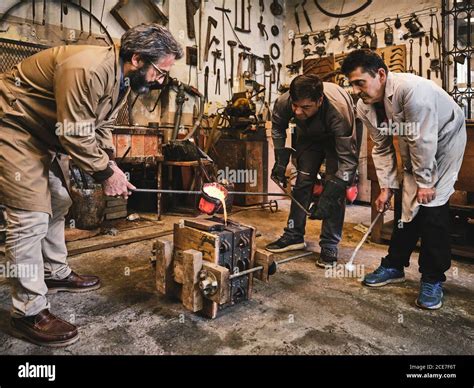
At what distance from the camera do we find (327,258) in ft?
10.7

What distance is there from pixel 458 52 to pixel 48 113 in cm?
598

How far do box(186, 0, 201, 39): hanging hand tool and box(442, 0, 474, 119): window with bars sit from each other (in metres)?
3.83

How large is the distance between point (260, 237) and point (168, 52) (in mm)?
2535

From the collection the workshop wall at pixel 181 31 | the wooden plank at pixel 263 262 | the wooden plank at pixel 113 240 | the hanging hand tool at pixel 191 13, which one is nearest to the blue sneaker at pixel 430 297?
the wooden plank at pixel 263 262

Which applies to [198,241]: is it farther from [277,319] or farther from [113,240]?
[113,240]

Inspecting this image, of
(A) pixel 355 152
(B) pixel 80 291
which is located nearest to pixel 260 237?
(A) pixel 355 152

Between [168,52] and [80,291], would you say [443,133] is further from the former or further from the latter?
[80,291]

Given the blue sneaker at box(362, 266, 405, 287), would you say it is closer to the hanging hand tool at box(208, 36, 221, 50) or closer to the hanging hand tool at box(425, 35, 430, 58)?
the hanging hand tool at box(425, 35, 430, 58)

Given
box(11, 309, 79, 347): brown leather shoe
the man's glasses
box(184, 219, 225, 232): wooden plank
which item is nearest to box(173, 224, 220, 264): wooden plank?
box(184, 219, 225, 232): wooden plank

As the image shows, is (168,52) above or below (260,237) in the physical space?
above

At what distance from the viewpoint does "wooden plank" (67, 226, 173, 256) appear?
356 cm

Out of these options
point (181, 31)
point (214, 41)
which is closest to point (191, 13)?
point (181, 31)

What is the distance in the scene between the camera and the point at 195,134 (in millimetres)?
5953
